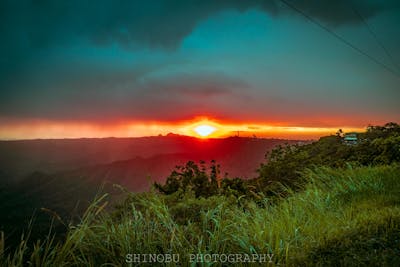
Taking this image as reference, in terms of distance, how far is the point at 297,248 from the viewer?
117 inches

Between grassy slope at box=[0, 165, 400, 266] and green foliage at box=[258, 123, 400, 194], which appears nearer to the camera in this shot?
grassy slope at box=[0, 165, 400, 266]

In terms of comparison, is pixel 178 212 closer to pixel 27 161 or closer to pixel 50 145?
pixel 50 145

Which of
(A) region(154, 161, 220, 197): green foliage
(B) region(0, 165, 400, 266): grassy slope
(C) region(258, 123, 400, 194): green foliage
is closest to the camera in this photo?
(B) region(0, 165, 400, 266): grassy slope

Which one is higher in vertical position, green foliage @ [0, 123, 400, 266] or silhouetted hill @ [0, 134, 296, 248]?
green foliage @ [0, 123, 400, 266]

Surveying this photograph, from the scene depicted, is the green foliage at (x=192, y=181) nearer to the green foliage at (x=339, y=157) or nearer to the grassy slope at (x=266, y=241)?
the green foliage at (x=339, y=157)

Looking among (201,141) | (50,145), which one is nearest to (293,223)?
(201,141)

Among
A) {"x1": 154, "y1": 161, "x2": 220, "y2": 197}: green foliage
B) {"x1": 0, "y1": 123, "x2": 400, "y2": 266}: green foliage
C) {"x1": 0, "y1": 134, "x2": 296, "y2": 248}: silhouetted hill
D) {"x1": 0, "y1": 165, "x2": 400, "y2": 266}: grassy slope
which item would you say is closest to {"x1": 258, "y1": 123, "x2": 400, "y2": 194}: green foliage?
{"x1": 154, "y1": 161, "x2": 220, "y2": 197}: green foliage

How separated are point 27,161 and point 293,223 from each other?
14294cm

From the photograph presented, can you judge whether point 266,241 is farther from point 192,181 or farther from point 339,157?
point 339,157

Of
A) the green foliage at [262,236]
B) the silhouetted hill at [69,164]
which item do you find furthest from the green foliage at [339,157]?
the silhouetted hill at [69,164]

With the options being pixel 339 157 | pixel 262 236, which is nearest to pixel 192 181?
pixel 339 157

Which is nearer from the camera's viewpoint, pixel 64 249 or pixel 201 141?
pixel 64 249

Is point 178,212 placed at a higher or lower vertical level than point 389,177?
lower

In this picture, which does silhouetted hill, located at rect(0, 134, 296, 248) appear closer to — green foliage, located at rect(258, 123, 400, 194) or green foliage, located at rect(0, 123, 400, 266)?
green foliage, located at rect(258, 123, 400, 194)
